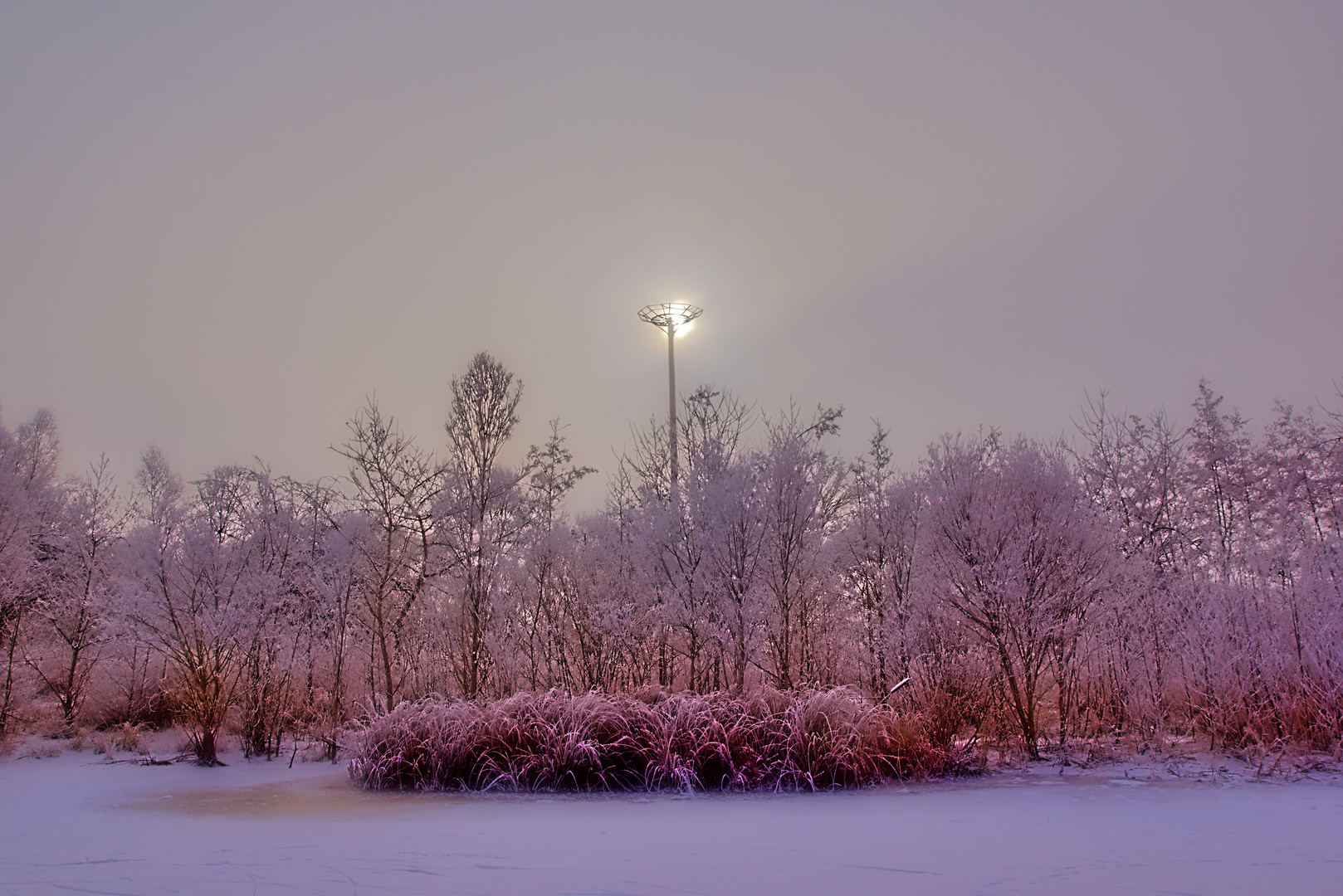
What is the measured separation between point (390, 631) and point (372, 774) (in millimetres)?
5665

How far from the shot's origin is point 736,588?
10.4m

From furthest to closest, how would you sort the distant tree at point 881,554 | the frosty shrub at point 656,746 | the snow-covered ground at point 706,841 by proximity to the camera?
the distant tree at point 881,554
the frosty shrub at point 656,746
the snow-covered ground at point 706,841

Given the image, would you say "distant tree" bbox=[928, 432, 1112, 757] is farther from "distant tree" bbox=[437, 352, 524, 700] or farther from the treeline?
"distant tree" bbox=[437, 352, 524, 700]

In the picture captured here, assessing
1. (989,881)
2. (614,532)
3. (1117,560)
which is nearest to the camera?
(989,881)

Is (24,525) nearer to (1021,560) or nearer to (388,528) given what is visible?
(388,528)

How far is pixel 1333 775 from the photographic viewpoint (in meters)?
7.16

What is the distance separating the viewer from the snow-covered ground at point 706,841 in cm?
388

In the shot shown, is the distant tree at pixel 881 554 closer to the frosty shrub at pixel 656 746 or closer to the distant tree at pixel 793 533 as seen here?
the distant tree at pixel 793 533

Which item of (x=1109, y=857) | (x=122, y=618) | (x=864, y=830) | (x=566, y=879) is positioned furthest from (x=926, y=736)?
(x=122, y=618)

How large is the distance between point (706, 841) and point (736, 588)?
5.75m

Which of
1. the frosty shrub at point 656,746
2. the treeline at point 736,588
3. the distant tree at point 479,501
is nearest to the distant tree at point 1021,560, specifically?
the treeline at point 736,588

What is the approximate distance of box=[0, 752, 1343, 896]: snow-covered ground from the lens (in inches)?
153

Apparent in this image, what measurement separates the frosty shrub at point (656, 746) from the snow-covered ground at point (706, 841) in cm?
40

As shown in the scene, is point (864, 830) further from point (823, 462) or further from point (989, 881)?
point (823, 462)
